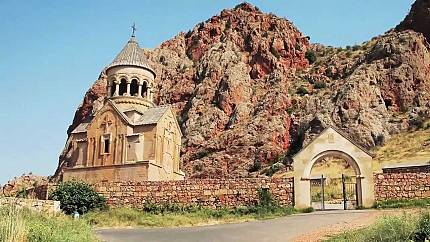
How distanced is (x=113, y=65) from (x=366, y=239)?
26.1 metres

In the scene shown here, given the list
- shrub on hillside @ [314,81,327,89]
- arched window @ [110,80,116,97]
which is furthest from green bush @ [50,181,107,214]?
shrub on hillside @ [314,81,327,89]

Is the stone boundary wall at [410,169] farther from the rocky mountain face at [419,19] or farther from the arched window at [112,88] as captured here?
the rocky mountain face at [419,19]

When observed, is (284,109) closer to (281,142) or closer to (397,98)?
(281,142)

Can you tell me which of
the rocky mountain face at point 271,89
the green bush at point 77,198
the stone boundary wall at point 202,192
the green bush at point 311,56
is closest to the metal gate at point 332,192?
the stone boundary wall at point 202,192

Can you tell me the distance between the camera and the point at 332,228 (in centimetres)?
1511

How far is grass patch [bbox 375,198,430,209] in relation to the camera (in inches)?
764

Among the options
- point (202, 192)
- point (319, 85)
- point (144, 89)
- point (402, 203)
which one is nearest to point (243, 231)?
point (202, 192)

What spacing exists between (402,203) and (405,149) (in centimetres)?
2531

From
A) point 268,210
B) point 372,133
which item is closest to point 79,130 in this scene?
point 268,210

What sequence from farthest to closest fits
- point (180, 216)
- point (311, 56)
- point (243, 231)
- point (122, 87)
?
point (311, 56) → point (122, 87) → point (180, 216) → point (243, 231)

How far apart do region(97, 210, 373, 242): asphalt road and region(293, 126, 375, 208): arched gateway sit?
1906 millimetres

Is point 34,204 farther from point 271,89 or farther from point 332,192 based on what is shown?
point 271,89

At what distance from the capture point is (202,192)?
21750 mm

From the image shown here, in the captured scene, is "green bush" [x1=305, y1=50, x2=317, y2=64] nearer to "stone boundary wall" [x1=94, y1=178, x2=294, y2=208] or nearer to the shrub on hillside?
the shrub on hillside
